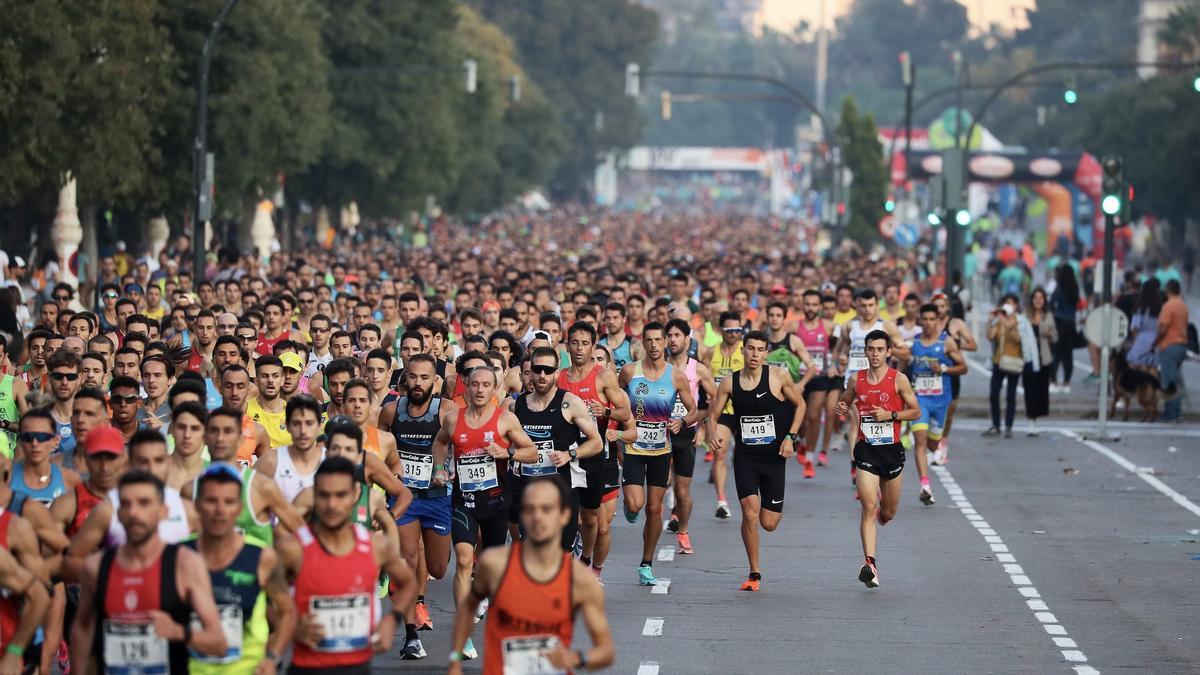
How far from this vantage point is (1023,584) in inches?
575

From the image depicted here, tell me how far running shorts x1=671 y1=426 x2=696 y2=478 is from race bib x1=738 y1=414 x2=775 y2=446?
1.27 m

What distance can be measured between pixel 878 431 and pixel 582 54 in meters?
108

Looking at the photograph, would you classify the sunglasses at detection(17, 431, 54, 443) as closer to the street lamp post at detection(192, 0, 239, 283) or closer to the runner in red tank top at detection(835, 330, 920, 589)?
the runner in red tank top at detection(835, 330, 920, 589)

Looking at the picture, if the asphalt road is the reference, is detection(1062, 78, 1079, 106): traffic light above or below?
above

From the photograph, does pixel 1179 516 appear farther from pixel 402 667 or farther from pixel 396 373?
pixel 402 667

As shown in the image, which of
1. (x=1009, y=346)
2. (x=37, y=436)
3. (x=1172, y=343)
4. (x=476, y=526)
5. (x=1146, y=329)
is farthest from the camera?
(x=1146, y=329)

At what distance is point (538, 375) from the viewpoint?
12.8 m

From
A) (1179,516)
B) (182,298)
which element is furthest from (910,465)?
(182,298)

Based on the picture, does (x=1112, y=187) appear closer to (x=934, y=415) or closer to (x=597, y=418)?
(x=934, y=415)

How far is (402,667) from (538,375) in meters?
2.08

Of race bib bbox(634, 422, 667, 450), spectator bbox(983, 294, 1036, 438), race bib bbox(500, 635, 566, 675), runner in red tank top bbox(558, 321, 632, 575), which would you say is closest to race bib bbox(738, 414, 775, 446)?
race bib bbox(634, 422, 667, 450)

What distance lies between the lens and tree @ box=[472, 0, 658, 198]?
118 m

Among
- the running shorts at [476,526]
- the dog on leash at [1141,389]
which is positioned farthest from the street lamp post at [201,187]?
the running shorts at [476,526]

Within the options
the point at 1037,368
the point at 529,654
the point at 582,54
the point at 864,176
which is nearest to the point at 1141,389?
the point at 1037,368
